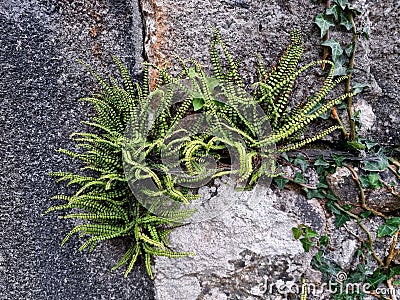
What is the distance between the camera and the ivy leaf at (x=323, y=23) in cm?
241

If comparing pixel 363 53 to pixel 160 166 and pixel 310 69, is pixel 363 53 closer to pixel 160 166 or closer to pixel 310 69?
pixel 310 69

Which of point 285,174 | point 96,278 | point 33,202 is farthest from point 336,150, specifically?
point 33,202

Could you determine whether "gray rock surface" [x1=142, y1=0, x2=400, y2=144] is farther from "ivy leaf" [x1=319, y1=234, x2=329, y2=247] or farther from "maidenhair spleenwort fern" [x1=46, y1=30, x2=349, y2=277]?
"ivy leaf" [x1=319, y1=234, x2=329, y2=247]

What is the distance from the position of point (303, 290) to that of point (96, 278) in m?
1.18

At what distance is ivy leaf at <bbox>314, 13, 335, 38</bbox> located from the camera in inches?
94.9

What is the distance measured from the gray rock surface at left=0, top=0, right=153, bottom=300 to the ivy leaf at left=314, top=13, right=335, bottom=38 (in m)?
1.10

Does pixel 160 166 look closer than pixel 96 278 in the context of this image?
Yes

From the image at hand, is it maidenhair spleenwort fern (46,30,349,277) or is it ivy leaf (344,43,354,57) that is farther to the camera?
ivy leaf (344,43,354,57)

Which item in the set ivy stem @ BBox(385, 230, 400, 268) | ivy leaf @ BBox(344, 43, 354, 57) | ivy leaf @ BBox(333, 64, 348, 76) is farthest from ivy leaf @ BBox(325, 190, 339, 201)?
ivy leaf @ BBox(344, 43, 354, 57)

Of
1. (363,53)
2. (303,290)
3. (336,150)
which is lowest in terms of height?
(303,290)

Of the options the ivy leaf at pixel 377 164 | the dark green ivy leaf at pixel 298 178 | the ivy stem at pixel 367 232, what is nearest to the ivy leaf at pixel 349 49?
the ivy leaf at pixel 377 164

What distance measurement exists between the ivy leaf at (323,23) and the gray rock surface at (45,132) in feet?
3.60

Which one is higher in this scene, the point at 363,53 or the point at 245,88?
the point at 363,53

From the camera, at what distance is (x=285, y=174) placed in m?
2.44
